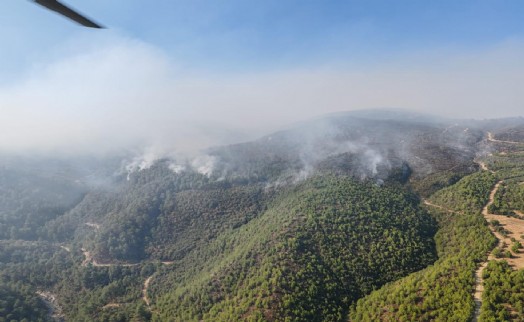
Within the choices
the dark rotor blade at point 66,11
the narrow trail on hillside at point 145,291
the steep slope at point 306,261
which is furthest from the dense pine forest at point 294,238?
the dark rotor blade at point 66,11

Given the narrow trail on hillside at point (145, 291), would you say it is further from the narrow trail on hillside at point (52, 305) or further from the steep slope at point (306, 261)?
the narrow trail on hillside at point (52, 305)

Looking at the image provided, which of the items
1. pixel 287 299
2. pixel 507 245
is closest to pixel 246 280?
pixel 287 299

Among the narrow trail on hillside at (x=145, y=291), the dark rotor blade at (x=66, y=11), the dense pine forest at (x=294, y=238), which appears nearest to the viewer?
the dark rotor blade at (x=66, y=11)

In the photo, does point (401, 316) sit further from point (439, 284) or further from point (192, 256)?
point (192, 256)

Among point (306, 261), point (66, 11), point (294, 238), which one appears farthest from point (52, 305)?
point (66, 11)

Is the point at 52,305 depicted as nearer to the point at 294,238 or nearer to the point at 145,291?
the point at 145,291

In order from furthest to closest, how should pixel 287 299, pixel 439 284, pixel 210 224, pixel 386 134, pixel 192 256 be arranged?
pixel 386 134 < pixel 210 224 < pixel 192 256 < pixel 287 299 < pixel 439 284
